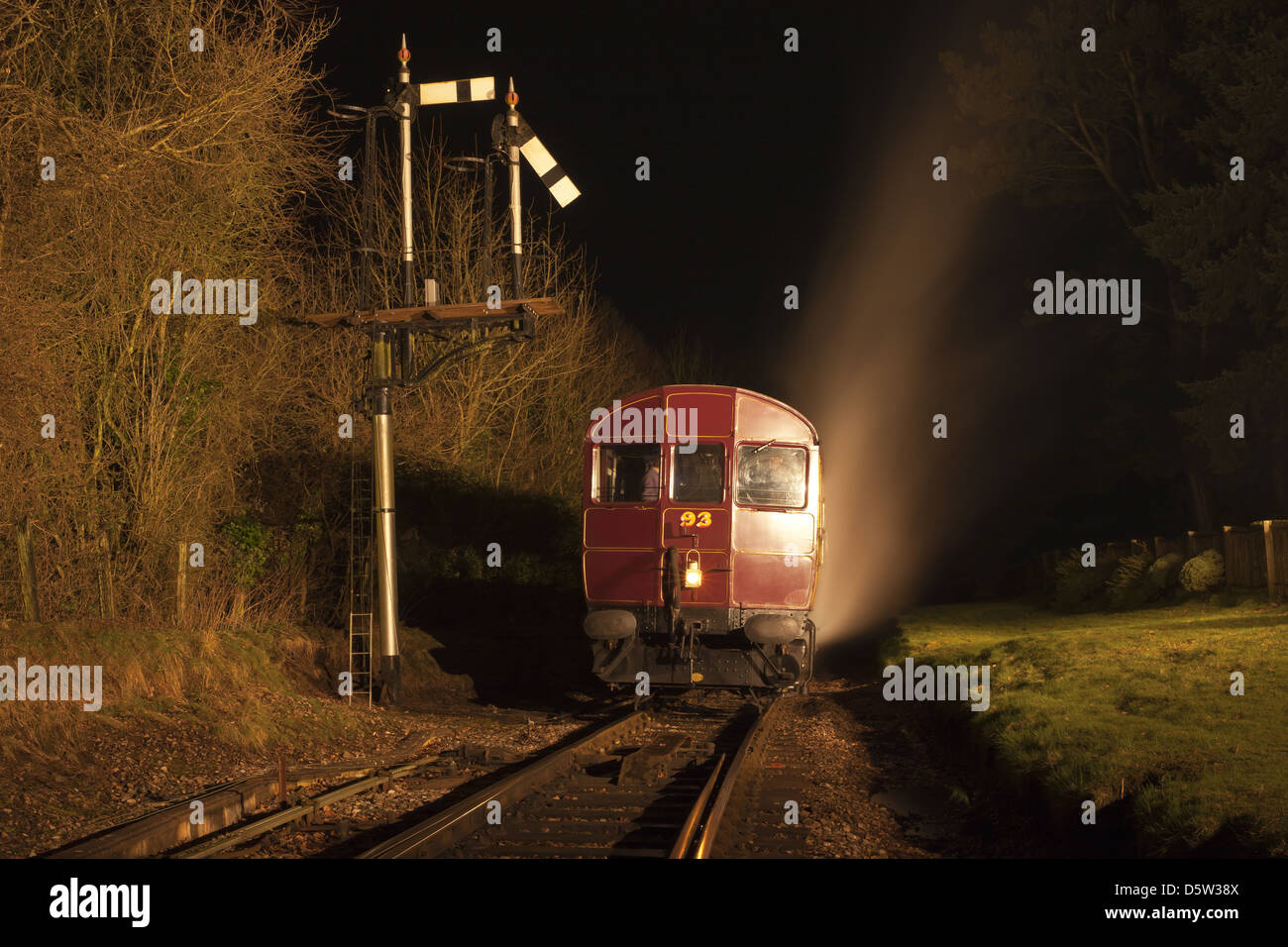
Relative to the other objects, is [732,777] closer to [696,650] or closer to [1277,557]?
[696,650]

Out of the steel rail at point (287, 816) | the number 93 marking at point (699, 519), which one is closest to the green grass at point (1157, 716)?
the number 93 marking at point (699, 519)

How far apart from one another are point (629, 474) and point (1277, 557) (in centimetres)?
1082

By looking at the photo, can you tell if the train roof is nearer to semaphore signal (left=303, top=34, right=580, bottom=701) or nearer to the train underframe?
Answer: semaphore signal (left=303, top=34, right=580, bottom=701)

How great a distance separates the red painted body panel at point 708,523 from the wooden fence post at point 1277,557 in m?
8.30

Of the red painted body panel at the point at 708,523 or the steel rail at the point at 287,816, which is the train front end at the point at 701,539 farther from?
the steel rail at the point at 287,816

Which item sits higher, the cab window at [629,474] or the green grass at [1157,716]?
the cab window at [629,474]

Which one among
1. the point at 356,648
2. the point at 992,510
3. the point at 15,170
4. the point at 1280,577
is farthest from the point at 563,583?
the point at 992,510

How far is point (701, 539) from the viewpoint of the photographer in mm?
14828

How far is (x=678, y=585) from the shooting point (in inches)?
575

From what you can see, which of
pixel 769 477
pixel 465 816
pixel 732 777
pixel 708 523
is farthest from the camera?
pixel 769 477

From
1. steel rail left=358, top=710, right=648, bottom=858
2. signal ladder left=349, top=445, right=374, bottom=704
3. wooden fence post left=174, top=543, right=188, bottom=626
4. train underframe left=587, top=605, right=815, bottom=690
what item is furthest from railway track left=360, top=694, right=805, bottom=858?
wooden fence post left=174, top=543, right=188, bottom=626

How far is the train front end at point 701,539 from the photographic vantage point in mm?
14641

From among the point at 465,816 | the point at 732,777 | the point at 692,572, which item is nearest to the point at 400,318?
the point at 692,572

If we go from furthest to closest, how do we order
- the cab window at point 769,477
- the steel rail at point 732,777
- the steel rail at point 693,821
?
the cab window at point 769,477 → the steel rail at point 732,777 → the steel rail at point 693,821
